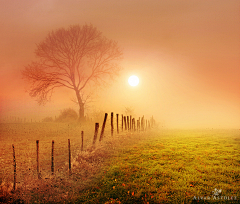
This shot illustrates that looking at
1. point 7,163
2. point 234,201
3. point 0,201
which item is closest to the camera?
point 234,201

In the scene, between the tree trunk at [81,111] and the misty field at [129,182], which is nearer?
the misty field at [129,182]

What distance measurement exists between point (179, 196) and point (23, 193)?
21.1 ft

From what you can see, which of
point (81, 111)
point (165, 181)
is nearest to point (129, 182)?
point (165, 181)

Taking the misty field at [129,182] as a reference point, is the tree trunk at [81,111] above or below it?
above

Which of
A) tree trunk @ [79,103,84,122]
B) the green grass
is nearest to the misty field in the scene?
the green grass

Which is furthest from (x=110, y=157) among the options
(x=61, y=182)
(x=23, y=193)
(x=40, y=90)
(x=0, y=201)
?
(x=40, y=90)

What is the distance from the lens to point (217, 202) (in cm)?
601

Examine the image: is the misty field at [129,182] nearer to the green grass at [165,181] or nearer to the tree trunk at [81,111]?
the green grass at [165,181]

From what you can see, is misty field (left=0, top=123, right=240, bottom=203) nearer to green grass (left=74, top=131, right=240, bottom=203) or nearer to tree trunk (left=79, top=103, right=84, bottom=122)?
green grass (left=74, top=131, right=240, bottom=203)

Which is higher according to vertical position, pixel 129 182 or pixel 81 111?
pixel 81 111

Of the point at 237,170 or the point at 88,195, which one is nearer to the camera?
the point at 88,195

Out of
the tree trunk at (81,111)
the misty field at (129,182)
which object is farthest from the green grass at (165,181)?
the tree trunk at (81,111)

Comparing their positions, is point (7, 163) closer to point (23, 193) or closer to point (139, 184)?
point (23, 193)

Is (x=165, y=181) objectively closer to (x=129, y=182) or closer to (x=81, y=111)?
(x=129, y=182)
